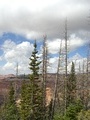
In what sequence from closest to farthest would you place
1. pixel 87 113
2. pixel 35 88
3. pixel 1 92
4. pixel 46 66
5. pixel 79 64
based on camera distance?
pixel 87 113 < pixel 35 88 < pixel 46 66 < pixel 79 64 < pixel 1 92

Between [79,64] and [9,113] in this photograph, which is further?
[79,64]

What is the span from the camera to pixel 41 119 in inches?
1848

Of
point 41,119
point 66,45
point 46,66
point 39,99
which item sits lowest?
point 41,119

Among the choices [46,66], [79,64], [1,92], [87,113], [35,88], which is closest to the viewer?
[87,113]

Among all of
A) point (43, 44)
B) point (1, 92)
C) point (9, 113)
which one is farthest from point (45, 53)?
point (1, 92)

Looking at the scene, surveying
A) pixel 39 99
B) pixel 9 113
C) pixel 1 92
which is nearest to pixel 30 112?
pixel 39 99

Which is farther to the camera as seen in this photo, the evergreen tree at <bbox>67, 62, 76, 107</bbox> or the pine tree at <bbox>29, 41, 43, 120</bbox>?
the evergreen tree at <bbox>67, 62, 76, 107</bbox>

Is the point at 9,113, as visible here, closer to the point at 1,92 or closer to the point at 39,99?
the point at 39,99

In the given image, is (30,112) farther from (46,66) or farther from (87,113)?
(87,113)

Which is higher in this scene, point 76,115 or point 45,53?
point 45,53

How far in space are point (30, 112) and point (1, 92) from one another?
79.6 metres

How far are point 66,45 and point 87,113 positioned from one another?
56.9 feet

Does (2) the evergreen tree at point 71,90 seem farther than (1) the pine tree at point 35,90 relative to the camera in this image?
Yes

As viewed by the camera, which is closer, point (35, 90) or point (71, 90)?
point (35, 90)
